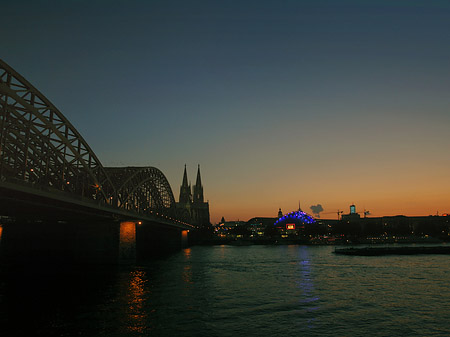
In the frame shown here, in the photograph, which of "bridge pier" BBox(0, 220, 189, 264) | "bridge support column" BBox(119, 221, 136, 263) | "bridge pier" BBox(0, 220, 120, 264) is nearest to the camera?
"bridge support column" BBox(119, 221, 136, 263)

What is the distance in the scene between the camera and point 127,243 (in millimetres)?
69188

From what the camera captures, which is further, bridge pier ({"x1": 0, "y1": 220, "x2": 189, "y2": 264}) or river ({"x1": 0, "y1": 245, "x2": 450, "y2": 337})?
bridge pier ({"x1": 0, "y1": 220, "x2": 189, "y2": 264})

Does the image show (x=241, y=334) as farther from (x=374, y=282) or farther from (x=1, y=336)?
(x=374, y=282)

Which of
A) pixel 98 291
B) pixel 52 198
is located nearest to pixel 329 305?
pixel 98 291

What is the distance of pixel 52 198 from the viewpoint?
40031 millimetres

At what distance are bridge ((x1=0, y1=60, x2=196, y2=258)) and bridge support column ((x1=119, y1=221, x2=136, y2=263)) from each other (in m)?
0.17

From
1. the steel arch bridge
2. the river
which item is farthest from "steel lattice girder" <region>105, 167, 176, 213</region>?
the river

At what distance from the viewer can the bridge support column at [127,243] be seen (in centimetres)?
6694

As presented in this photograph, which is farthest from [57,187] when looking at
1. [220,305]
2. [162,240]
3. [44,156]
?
[162,240]

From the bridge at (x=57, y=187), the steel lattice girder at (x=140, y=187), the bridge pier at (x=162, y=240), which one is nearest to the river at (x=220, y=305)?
the bridge at (x=57, y=187)

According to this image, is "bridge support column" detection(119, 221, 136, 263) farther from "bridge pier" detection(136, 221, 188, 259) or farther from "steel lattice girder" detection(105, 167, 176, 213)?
"bridge pier" detection(136, 221, 188, 259)

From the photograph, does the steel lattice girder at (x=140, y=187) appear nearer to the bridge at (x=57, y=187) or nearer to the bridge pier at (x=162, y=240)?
the bridge at (x=57, y=187)

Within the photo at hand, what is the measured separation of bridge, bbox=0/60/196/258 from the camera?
1555 inches

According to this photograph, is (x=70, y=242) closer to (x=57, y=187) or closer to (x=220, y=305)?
(x=57, y=187)
